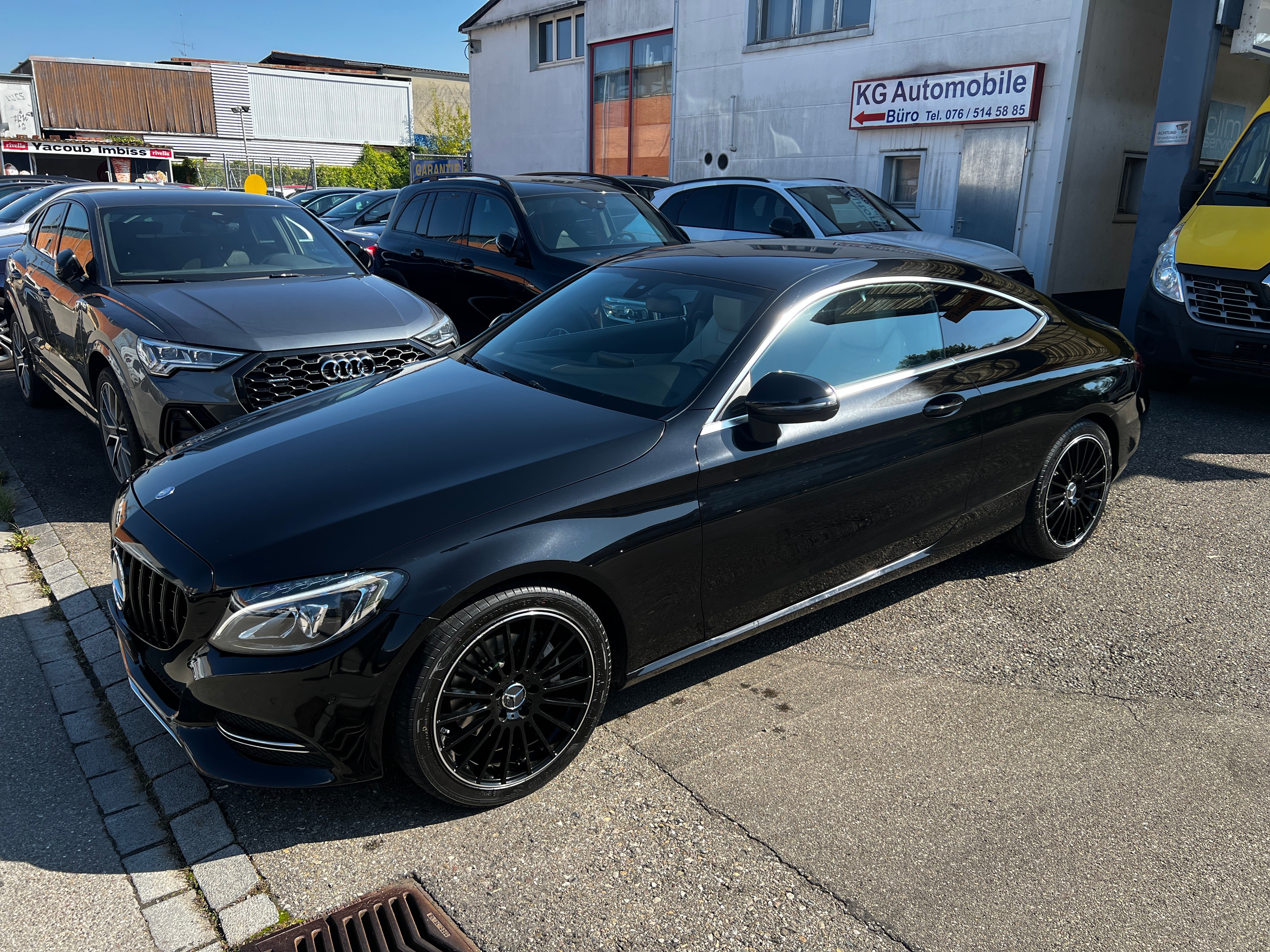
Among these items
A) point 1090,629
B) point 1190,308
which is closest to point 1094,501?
point 1090,629

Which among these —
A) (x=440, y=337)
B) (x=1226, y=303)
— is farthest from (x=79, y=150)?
(x=1226, y=303)

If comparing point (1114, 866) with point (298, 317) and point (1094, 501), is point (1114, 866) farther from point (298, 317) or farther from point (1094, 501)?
point (298, 317)

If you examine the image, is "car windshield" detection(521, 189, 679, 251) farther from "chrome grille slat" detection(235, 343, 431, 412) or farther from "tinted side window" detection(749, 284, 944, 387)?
"tinted side window" detection(749, 284, 944, 387)

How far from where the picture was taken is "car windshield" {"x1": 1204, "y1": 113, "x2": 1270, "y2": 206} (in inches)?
313

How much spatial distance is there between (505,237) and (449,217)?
115cm

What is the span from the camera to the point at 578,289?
440 cm

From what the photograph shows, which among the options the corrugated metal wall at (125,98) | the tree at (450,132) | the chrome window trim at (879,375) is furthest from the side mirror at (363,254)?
the corrugated metal wall at (125,98)

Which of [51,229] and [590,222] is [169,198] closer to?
[51,229]

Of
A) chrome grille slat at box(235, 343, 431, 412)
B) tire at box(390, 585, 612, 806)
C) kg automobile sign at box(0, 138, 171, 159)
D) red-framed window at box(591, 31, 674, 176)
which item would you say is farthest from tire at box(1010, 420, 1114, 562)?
kg automobile sign at box(0, 138, 171, 159)

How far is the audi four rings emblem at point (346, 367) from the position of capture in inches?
205

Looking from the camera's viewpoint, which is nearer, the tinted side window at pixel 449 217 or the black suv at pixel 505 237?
the black suv at pixel 505 237

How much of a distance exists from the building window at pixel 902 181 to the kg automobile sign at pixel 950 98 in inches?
21.0

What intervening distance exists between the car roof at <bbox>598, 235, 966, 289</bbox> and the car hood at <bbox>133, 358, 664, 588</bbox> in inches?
35.9

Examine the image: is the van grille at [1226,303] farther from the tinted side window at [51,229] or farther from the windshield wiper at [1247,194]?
the tinted side window at [51,229]
